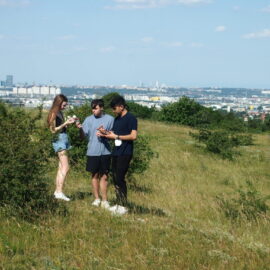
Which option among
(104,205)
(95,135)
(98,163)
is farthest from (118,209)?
(95,135)

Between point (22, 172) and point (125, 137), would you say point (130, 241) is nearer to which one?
point (22, 172)

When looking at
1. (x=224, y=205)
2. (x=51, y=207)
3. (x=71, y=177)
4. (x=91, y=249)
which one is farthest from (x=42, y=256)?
(x=71, y=177)

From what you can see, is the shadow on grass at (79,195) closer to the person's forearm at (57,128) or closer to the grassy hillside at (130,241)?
the grassy hillside at (130,241)

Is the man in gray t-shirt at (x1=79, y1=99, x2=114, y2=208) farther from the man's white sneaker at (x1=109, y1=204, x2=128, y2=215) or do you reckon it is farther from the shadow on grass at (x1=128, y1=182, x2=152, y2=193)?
the shadow on grass at (x1=128, y1=182, x2=152, y2=193)

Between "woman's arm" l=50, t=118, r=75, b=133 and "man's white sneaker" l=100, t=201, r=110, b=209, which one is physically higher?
"woman's arm" l=50, t=118, r=75, b=133

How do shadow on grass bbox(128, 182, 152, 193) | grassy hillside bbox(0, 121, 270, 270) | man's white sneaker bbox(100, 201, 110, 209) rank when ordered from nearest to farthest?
1. grassy hillside bbox(0, 121, 270, 270)
2. man's white sneaker bbox(100, 201, 110, 209)
3. shadow on grass bbox(128, 182, 152, 193)

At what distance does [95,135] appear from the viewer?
27.0ft

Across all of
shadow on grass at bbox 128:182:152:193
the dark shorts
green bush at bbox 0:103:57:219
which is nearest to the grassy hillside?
green bush at bbox 0:103:57:219

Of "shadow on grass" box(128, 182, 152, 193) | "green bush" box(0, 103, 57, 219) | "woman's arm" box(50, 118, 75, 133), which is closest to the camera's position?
"green bush" box(0, 103, 57, 219)

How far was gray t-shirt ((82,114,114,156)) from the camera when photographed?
8.25 metres

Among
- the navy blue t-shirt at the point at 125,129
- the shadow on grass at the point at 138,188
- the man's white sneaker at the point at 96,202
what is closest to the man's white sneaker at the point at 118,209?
the man's white sneaker at the point at 96,202

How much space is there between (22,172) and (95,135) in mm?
1896

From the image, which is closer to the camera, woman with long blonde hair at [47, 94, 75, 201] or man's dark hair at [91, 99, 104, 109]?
man's dark hair at [91, 99, 104, 109]

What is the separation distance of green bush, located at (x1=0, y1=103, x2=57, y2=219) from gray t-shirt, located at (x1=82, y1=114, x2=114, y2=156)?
126 cm
